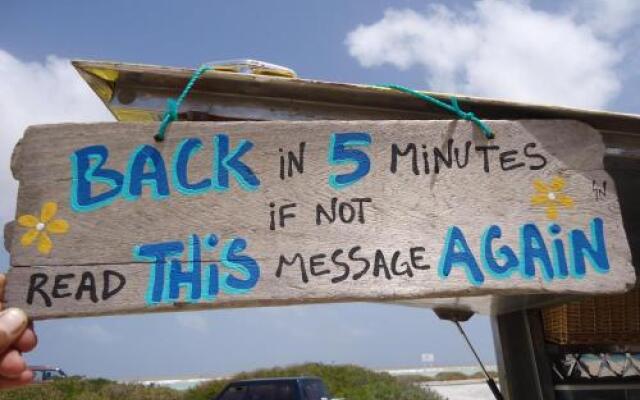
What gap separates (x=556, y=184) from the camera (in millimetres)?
1703

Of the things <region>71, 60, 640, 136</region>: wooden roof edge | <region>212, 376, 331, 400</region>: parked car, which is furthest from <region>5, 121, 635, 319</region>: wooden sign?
<region>212, 376, 331, 400</region>: parked car

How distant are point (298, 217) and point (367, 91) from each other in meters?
0.54

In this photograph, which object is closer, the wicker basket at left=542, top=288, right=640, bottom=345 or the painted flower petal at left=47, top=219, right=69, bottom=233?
the painted flower petal at left=47, top=219, right=69, bottom=233

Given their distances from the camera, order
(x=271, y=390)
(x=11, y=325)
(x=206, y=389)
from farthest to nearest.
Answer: (x=206, y=389) → (x=271, y=390) → (x=11, y=325)

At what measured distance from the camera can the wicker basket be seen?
3.40 meters

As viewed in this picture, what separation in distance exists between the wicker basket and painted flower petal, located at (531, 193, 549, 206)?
204cm

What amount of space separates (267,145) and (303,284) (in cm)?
43

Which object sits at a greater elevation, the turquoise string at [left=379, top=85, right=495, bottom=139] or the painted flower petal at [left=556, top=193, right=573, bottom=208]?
the turquoise string at [left=379, top=85, right=495, bottom=139]

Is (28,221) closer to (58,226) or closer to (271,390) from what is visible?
(58,226)

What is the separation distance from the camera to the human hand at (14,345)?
1433 mm

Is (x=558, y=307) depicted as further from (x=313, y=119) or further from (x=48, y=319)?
(x=48, y=319)

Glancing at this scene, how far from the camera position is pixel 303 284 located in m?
1.56

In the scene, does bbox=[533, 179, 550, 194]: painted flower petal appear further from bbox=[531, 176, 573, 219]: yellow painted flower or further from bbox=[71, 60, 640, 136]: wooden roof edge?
bbox=[71, 60, 640, 136]: wooden roof edge

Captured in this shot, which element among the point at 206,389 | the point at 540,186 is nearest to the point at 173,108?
the point at 540,186
